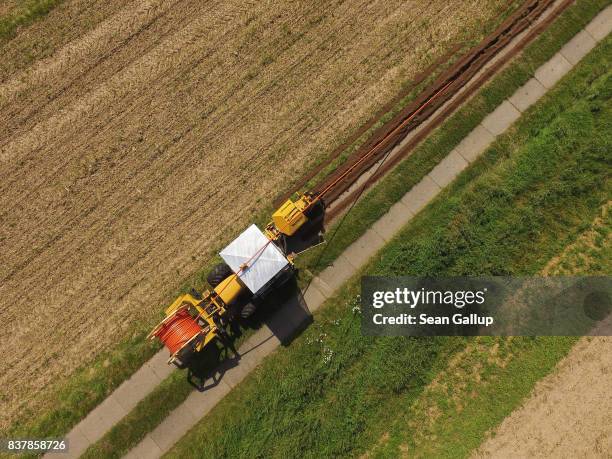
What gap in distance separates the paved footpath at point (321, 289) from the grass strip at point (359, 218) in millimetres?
289

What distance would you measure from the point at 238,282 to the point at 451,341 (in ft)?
27.0

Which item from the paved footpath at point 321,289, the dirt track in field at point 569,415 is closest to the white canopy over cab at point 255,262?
the paved footpath at point 321,289

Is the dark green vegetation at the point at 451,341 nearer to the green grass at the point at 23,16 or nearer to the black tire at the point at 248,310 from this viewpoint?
the black tire at the point at 248,310

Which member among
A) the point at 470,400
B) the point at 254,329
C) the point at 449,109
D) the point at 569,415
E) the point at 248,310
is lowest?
the point at 569,415

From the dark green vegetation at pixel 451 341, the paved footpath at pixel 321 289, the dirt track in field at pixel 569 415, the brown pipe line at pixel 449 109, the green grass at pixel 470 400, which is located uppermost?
the brown pipe line at pixel 449 109

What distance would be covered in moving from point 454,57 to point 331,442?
15.9m

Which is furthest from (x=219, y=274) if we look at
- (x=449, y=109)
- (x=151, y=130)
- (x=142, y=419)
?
(x=449, y=109)

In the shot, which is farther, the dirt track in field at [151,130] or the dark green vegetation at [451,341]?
the dirt track in field at [151,130]

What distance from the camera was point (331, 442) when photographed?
16.6 meters

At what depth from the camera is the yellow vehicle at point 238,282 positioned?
15.8 m

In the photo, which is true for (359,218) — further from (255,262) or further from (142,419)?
(142,419)

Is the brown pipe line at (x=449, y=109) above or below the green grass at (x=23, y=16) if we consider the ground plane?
below

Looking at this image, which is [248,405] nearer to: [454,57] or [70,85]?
[70,85]

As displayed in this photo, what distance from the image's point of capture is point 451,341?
17.2 metres
